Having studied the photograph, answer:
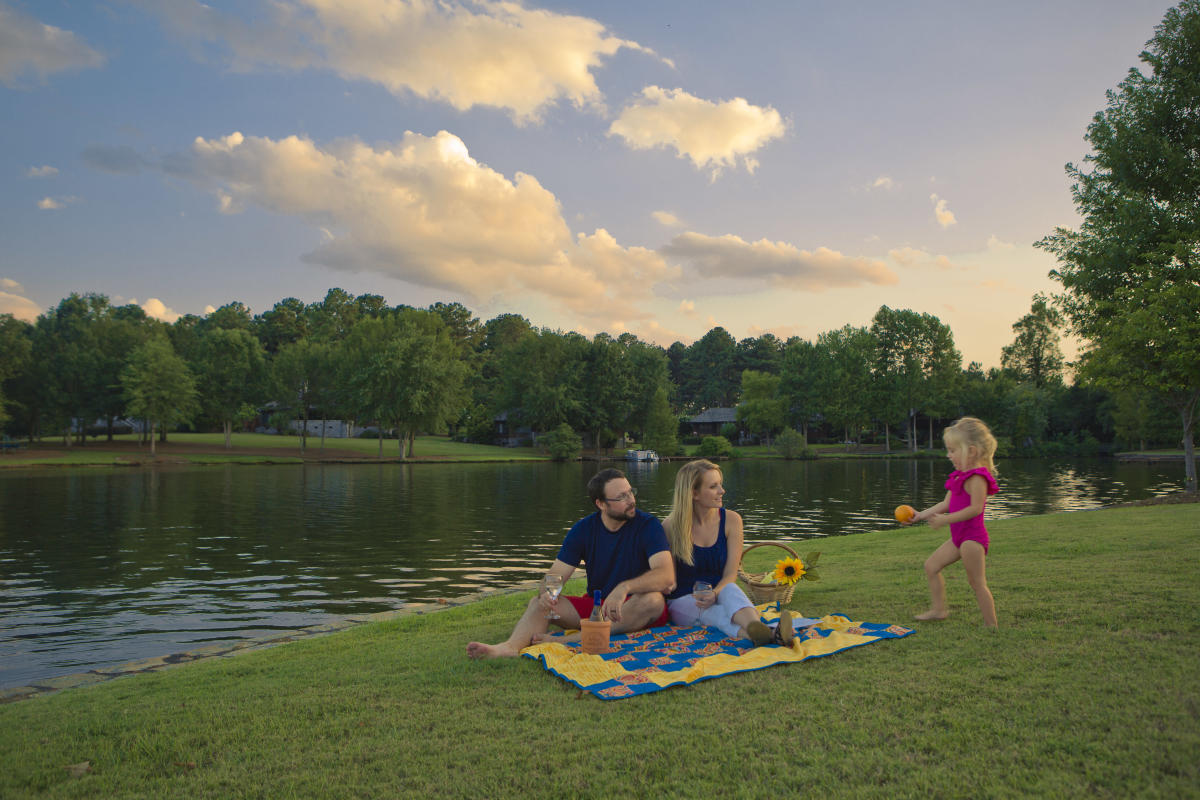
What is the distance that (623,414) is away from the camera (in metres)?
76.4

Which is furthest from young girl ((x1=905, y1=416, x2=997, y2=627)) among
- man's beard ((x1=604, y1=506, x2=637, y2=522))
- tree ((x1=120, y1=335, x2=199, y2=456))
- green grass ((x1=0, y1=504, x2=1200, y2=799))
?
tree ((x1=120, y1=335, x2=199, y2=456))

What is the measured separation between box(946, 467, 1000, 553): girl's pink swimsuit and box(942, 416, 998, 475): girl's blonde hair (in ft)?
0.28

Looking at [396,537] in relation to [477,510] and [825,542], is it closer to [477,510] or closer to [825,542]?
[477,510]

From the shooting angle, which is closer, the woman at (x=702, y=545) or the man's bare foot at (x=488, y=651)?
the man's bare foot at (x=488, y=651)

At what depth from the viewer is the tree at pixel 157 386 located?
56062mm

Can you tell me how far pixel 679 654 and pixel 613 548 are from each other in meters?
1.22

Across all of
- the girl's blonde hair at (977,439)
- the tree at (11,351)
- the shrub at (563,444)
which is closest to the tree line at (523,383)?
the tree at (11,351)

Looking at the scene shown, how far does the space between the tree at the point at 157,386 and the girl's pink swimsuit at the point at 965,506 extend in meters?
61.8

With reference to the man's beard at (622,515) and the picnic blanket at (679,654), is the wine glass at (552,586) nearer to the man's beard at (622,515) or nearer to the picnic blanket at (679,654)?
the picnic blanket at (679,654)

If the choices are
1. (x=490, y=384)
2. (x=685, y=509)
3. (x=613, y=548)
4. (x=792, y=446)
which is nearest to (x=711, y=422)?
(x=792, y=446)

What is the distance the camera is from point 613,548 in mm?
6344

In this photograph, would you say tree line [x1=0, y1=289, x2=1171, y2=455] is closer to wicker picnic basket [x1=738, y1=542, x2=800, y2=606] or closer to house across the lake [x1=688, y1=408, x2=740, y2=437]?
house across the lake [x1=688, y1=408, x2=740, y2=437]

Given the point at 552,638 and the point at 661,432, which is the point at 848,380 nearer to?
the point at 661,432

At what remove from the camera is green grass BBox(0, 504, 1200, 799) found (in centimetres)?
332
